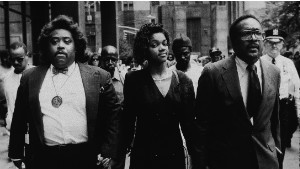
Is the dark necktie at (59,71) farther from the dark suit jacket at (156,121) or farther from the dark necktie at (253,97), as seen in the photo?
the dark necktie at (253,97)

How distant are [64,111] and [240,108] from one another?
1.51 meters

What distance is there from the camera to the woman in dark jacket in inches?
151

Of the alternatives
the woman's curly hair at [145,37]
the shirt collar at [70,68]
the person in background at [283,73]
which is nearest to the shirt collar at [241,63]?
the woman's curly hair at [145,37]

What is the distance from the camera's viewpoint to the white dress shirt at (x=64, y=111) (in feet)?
11.8

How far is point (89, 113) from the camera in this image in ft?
12.0

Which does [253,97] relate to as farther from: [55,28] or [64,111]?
[55,28]

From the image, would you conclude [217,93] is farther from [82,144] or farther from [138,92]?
[82,144]

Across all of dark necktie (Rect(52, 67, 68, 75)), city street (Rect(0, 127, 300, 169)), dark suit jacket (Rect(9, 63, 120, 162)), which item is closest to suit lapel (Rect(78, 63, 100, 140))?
dark suit jacket (Rect(9, 63, 120, 162))

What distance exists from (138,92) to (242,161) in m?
1.15

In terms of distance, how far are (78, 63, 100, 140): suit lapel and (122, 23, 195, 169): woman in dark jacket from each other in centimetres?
41

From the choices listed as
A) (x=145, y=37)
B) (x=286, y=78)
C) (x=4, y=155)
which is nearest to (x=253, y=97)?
(x=145, y=37)

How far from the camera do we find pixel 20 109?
3.74 m

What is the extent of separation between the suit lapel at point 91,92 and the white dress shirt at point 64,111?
4cm

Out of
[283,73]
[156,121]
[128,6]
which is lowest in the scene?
[156,121]
